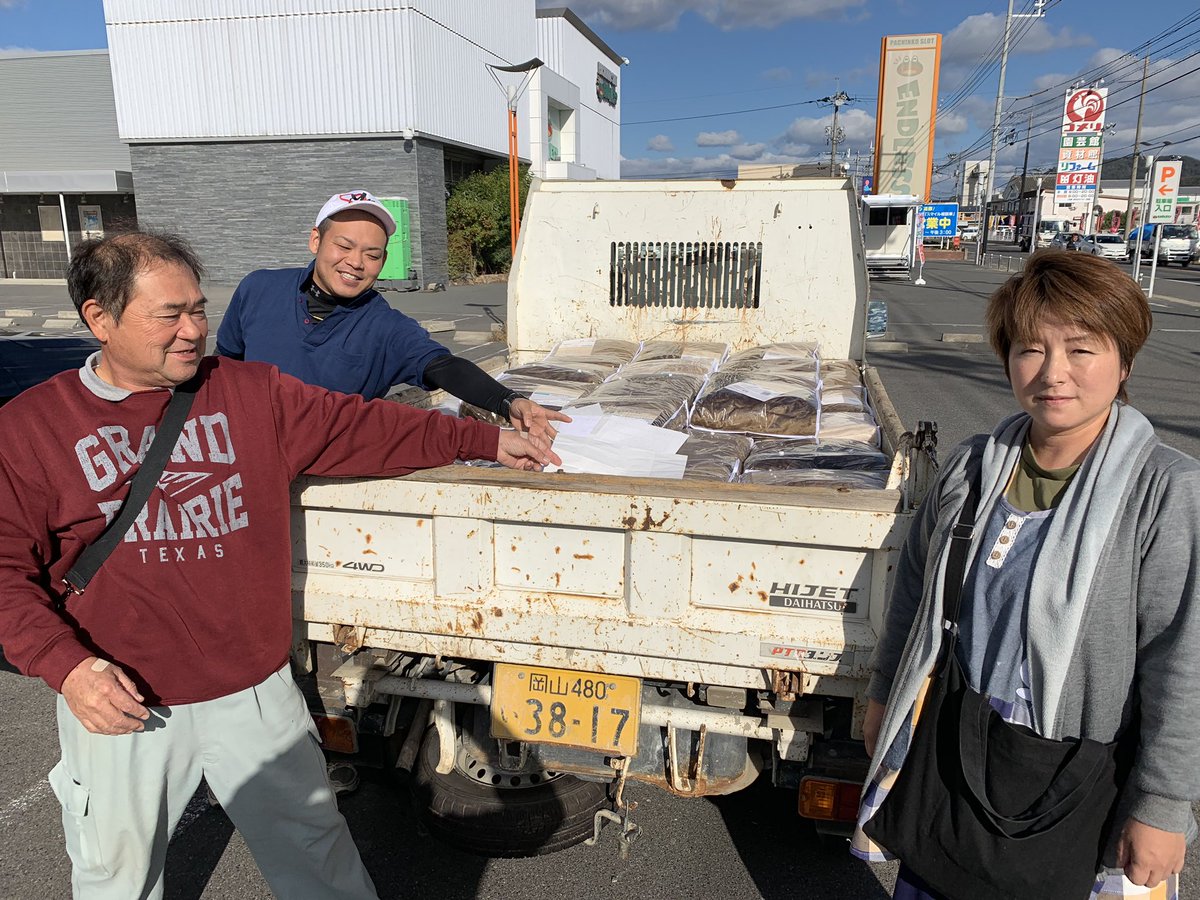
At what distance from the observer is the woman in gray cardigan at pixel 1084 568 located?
158cm

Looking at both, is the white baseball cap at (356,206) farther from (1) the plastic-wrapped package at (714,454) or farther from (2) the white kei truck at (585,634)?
(1) the plastic-wrapped package at (714,454)

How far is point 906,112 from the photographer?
3412 centimetres

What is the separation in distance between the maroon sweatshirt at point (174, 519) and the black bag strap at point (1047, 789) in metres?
1.55

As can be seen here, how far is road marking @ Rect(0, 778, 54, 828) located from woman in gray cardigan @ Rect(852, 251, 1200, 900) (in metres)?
3.20

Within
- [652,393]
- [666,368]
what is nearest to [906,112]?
[666,368]

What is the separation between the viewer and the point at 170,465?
207 centimetres

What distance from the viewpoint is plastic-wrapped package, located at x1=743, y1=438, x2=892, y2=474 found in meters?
3.04

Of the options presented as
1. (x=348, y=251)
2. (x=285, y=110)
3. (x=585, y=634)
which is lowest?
(x=585, y=634)

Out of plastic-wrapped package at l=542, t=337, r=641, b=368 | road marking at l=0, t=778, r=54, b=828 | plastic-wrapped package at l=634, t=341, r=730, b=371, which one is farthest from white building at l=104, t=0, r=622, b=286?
road marking at l=0, t=778, r=54, b=828

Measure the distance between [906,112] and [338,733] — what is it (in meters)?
Answer: 36.7

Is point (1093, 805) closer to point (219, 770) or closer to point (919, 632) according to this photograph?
point (919, 632)

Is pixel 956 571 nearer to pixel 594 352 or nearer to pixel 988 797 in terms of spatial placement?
pixel 988 797

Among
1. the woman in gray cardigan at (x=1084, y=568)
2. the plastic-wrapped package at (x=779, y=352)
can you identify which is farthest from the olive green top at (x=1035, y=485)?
the plastic-wrapped package at (x=779, y=352)

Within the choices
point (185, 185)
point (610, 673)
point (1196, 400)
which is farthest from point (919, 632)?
point (185, 185)
